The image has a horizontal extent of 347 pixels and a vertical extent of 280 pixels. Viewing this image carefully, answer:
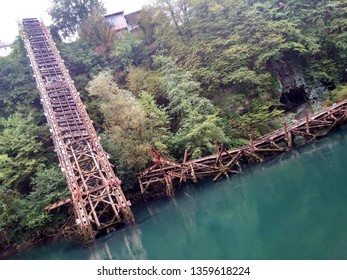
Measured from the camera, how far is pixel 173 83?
76.9ft

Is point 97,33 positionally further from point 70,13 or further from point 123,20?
point 123,20

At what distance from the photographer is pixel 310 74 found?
26031 millimetres

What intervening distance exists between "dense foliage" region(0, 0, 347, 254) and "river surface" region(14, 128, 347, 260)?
279 cm

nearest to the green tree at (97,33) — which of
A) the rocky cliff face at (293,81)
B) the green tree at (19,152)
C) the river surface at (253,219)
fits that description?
the green tree at (19,152)

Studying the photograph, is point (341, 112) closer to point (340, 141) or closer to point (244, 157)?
point (340, 141)

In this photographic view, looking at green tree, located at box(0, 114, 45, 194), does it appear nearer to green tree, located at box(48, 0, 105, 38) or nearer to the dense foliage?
the dense foliage

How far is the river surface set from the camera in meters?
8.88

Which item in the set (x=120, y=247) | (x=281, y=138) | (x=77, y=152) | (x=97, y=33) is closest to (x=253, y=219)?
(x=120, y=247)

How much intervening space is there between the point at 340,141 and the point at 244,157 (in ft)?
15.9

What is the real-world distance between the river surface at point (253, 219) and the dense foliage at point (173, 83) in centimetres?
279

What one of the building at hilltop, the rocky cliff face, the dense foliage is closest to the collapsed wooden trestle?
the dense foliage

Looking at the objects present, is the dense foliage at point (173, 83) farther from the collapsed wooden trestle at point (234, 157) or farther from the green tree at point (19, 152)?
the collapsed wooden trestle at point (234, 157)

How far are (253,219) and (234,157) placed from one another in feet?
25.4

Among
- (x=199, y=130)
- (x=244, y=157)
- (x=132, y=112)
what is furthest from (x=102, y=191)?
(x=244, y=157)
